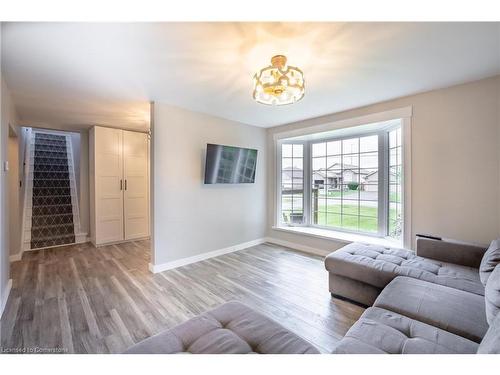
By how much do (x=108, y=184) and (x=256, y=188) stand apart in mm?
2813

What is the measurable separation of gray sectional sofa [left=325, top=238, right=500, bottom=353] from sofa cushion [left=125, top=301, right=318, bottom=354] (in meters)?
0.25

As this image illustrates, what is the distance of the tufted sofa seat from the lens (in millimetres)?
1747

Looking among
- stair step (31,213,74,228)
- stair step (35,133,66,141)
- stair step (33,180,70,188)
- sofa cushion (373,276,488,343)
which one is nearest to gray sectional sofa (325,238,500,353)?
sofa cushion (373,276,488,343)

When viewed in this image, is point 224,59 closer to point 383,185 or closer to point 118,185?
point 383,185

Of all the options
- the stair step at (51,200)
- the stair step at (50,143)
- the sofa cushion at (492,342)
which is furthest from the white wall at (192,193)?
the stair step at (50,143)

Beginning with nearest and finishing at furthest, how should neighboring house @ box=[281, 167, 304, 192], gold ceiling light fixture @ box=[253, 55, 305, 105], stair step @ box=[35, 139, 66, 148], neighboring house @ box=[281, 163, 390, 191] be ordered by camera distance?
gold ceiling light fixture @ box=[253, 55, 305, 105] < neighboring house @ box=[281, 163, 390, 191] < neighboring house @ box=[281, 167, 304, 192] < stair step @ box=[35, 139, 66, 148]

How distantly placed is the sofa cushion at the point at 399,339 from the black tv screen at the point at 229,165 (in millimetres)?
2684

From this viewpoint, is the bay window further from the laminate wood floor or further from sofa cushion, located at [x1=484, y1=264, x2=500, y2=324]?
sofa cushion, located at [x1=484, y1=264, x2=500, y2=324]

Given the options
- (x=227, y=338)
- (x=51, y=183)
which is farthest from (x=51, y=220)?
(x=227, y=338)

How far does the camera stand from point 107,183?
4145 millimetres

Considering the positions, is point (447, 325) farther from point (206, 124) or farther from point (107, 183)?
point (107, 183)

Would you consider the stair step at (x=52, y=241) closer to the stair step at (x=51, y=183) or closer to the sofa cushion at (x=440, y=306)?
the stair step at (x=51, y=183)

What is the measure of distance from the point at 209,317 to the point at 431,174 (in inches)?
112

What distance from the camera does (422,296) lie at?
57.6 inches
